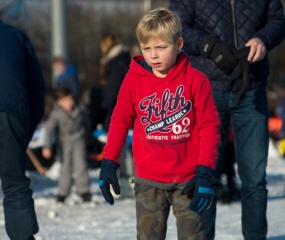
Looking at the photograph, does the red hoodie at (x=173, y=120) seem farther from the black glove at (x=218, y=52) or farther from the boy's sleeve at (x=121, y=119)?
the black glove at (x=218, y=52)

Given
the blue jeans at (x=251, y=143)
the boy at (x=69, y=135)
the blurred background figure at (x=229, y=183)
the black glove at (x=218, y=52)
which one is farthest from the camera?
the boy at (x=69, y=135)

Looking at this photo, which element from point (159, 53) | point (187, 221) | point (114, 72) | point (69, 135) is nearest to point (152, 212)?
point (187, 221)

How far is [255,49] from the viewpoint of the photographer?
5.53m

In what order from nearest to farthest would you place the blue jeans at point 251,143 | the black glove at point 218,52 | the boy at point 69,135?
the black glove at point 218,52, the blue jeans at point 251,143, the boy at point 69,135

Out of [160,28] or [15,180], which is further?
[15,180]

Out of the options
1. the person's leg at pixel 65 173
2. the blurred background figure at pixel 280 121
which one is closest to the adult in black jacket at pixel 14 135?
the person's leg at pixel 65 173

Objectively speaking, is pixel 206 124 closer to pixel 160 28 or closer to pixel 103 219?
pixel 160 28

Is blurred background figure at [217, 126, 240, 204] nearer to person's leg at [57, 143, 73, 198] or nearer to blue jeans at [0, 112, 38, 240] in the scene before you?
person's leg at [57, 143, 73, 198]

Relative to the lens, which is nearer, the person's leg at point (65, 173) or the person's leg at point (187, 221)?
the person's leg at point (187, 221)

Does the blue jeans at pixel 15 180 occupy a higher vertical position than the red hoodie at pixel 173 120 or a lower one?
lower

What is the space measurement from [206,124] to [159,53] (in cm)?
42

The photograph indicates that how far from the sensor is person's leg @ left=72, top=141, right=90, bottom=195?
9.94 m

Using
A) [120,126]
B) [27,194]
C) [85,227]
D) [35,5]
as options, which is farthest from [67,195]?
[35,5]

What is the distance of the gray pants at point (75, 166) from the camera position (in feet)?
32.6
